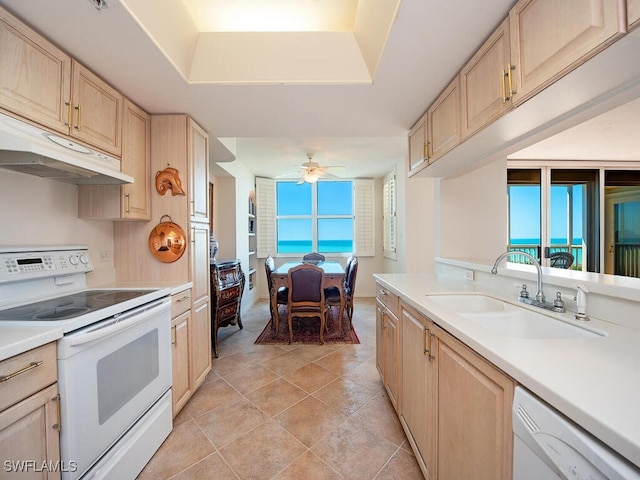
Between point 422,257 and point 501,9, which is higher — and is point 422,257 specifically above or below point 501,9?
below

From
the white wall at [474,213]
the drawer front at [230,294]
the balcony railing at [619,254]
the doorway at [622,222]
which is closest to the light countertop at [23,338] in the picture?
the drawer front at [230,294]

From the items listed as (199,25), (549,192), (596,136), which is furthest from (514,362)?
(549,192)

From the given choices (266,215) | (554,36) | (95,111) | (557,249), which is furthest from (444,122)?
(266,215)

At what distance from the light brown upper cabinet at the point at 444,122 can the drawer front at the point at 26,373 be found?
7.20 ft

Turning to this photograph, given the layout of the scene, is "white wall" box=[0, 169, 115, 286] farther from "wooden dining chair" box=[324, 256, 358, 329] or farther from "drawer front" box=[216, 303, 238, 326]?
"wooden dining chair" box=[324, 256, 358, 329]

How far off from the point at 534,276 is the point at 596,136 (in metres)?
3.05

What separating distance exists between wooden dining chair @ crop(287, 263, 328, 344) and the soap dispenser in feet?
7.31

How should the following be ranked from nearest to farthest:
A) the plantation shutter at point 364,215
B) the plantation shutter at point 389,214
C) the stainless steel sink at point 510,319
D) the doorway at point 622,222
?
the stainless steel sink at point 510,319 < the doorway at point 622,222 < the plantation shutter at point 389,214 < the plantation shutter at point 364,215

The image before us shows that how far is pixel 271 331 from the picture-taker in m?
3.54

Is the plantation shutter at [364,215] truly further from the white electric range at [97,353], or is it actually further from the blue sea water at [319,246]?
the white electric range at [97,353]

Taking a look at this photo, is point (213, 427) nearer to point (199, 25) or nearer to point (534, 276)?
point (534, 276)

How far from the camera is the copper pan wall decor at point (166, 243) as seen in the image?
2012 millimetres

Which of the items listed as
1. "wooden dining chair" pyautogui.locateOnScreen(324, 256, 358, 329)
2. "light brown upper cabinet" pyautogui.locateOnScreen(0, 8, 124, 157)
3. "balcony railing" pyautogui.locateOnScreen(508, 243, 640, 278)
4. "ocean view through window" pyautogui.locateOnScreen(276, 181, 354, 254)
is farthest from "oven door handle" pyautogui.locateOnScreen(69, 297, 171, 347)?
"balcony railing" pyautogui.locateOnScreen(508, 243, 640, 278)

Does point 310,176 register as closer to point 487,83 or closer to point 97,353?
point 487,83
